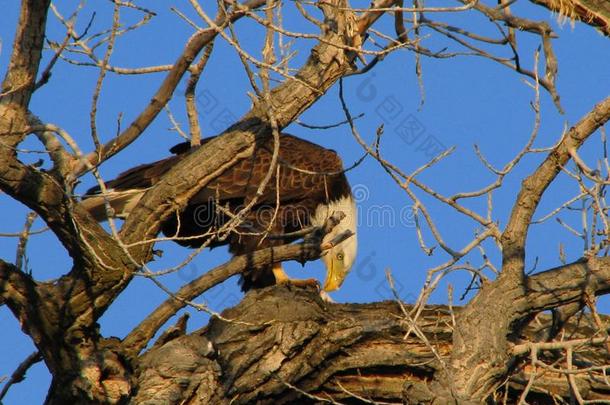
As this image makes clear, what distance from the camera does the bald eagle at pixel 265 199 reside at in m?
6.54

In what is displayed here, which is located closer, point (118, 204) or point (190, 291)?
point (190, 291)

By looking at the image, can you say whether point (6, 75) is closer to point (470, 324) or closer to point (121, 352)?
point (121, 352)

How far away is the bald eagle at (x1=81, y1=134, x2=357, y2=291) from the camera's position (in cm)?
654

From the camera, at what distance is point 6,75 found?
3730mm

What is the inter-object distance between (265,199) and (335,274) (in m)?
0.96

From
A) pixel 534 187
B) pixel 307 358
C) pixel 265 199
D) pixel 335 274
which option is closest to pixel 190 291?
pixel 307 358

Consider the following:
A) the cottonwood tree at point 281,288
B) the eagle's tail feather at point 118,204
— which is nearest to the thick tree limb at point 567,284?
the cottonwood tree at point 281,288

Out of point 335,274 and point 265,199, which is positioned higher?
point 265,199

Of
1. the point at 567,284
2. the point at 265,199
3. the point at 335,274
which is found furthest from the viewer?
the point at 335,274

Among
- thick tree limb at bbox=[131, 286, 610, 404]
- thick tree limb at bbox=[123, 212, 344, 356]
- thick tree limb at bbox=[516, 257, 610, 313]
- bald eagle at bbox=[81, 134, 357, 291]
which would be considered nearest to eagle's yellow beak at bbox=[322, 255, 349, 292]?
bald eagle at bbox=[81, 134, 357, 291]

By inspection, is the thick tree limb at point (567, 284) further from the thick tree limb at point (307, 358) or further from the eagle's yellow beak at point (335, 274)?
the eagle's yellow beak at point (335, 274)

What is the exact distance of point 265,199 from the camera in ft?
21.7

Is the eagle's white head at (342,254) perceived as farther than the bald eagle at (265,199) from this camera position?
Yes

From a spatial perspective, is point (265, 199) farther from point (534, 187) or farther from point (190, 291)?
point (534, 187)
